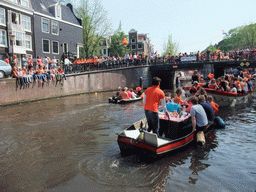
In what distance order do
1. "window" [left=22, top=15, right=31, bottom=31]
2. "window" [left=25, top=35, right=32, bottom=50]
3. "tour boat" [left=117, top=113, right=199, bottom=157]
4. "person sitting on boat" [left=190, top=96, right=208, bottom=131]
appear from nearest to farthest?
"tour boat" [left=117, top=113, right=199, bottom=157] < "person sitting on boat" [left=190, top=96, right=208, bottom=131] < "window" [left=22, top=15, right=31, bottom=31] < "window" [left=25, top=35, right=32, bottom=50]

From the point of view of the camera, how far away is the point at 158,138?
229 inches

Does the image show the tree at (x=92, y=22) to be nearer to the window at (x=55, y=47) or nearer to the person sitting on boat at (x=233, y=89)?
the window at (x=55, y=47)

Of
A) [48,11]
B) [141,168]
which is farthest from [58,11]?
[141,168]

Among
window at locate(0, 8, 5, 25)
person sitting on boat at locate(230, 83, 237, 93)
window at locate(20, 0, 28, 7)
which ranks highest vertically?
window at locate(20, 0, 28, 7)

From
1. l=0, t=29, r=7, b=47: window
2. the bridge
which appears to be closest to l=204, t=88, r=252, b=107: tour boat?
the bridge

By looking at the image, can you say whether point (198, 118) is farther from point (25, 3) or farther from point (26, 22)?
point (25, 3)

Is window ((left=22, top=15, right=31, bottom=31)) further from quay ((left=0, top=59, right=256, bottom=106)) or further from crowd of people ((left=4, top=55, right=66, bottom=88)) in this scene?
quay ((left=0, top=59, right=256, bottom=106))

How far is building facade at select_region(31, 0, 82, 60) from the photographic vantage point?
981 inches

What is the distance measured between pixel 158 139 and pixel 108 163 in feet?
4.64

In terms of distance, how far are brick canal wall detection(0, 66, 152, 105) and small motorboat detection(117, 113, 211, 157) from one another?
41.3 feet

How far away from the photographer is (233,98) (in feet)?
43.1

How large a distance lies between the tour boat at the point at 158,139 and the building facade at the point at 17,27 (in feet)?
58.2

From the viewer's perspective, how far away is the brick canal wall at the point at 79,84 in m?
15.8

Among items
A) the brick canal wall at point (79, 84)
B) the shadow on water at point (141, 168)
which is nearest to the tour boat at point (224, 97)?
the shadow on water at point (141, 168)
